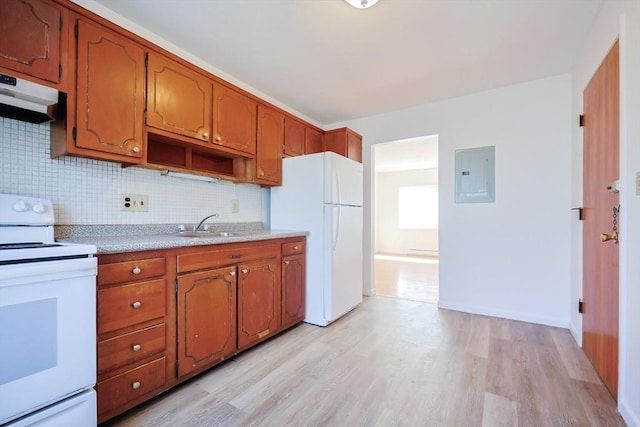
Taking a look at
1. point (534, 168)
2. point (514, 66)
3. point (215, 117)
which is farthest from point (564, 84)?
point (215, 117)

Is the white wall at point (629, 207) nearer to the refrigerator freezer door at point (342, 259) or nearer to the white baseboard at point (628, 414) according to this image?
the white baseboard at point (628, 414)

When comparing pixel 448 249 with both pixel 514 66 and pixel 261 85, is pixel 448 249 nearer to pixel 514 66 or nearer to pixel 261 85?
pixel 514 66

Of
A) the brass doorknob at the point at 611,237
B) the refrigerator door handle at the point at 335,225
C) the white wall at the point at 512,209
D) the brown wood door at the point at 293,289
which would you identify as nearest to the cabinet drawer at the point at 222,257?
the brown wood door at the point at 293,289

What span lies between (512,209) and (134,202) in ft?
11.2

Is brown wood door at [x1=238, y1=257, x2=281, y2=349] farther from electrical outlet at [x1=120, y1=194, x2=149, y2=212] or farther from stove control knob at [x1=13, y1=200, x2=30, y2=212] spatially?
stove control knob at [x1=13, y1=200, x2=30, y2=212]

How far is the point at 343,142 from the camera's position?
11.4 feet

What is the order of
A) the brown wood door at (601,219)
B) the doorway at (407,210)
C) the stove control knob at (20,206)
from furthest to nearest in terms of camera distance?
1. the doorway at (407,210)
2. the brown wood door at (601,219)
3. the stove control knob at (20,206)

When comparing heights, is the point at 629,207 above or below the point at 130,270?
above

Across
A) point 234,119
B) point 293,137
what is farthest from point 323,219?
point 234,119

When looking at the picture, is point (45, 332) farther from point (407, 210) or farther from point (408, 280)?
point (407, 210)

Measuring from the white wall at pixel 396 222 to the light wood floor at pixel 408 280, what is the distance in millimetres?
1236

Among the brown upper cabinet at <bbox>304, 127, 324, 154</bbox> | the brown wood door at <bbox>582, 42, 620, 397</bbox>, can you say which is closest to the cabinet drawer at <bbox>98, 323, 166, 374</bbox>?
the brown upper cabinet at <bbox>304, 127, 324, 154</bbox>

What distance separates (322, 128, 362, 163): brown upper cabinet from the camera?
11.4ft

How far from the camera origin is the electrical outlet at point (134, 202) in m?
1.94
